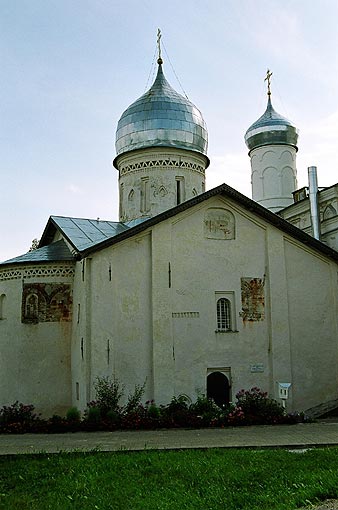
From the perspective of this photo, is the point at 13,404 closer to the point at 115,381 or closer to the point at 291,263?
the point at 115,381

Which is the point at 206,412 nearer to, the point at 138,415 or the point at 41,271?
the point at 138,415

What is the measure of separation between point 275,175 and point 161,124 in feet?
19.0

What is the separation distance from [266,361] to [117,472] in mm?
8393

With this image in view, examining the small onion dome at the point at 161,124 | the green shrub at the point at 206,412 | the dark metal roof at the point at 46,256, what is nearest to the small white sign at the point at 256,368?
the green shrub at the point at 206,412

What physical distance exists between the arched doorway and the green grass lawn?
20.6 ft

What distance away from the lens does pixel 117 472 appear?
661cm

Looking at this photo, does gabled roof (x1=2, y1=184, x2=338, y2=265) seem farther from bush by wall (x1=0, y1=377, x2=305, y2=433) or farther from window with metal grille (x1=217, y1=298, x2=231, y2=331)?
bush by wall (x1=0, y1=377, x2=305, y2=433)

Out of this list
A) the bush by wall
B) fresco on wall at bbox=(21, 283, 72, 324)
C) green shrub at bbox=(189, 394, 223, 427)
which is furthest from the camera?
fresco on wall at bbox=(21, 283, 72, 324)

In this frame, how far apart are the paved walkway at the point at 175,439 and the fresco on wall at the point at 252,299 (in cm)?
405

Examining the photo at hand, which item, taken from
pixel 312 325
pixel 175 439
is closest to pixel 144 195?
pixel 312 325

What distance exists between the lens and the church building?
1335 centimetres

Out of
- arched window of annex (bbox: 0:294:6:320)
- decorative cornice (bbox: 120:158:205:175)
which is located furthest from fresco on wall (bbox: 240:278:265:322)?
arched window of annex (bbox: 0:294:6:320)

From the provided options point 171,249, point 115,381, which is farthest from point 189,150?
point 115,381

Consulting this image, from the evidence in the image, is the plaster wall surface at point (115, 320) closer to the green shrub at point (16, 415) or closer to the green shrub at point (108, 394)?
the green shrub at point (108, 394)
